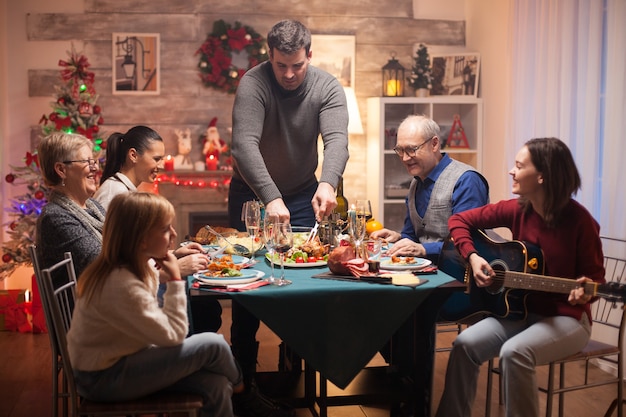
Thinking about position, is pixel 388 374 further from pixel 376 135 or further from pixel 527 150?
pixel 376 135

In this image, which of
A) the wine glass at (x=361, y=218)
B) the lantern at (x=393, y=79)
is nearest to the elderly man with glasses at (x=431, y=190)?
the wine glass at (x=361, y=218)

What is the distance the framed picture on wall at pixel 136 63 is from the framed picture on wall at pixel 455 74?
2.31 m

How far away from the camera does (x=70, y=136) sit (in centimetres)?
302

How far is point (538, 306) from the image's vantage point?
284 cm

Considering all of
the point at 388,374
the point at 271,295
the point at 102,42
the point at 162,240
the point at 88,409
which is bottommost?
the point at 388,374

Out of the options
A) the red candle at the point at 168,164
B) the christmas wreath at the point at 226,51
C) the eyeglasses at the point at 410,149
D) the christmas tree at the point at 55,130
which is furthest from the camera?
the christmas wreath at the point at 226,51

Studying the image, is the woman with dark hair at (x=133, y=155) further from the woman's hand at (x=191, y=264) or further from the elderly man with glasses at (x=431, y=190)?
the elderly man with glasses at (x=431, y=190)

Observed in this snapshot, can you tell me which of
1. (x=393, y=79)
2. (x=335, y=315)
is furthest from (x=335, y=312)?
(x=393, y=79)

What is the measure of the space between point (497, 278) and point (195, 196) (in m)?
3.77

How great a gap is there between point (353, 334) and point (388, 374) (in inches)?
31.7

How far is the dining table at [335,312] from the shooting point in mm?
2479

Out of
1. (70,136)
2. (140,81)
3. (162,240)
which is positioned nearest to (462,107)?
(140,81)

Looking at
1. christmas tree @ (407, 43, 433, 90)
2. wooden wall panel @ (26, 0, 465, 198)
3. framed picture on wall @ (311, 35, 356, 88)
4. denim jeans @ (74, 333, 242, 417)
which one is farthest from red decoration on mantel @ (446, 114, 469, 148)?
denim jeans @ (74, 333, 242, 417)

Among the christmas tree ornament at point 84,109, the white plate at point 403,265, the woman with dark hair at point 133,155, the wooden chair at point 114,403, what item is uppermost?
the christmas tree ornament at point 84,109
